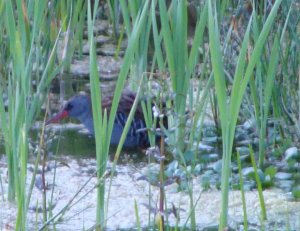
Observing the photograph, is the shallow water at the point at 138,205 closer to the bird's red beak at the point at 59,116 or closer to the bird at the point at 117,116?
the bird at the point at 117,116

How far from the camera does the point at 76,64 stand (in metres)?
5.55

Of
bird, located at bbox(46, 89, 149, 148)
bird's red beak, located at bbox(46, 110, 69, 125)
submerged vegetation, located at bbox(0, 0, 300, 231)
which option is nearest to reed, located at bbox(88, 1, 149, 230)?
submerged vegetation, located at bbox(0, 0, 300, 231)

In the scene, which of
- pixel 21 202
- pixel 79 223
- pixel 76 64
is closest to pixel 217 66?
pixel 21 202

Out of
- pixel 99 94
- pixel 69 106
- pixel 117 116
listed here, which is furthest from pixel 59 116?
pixel 99 94

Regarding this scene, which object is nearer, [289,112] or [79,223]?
[79,223]

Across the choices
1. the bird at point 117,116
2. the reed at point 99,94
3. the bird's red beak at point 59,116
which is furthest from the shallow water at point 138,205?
the bird's red beak at point 59,116

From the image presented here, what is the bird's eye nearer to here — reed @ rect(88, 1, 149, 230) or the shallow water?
the shallow water

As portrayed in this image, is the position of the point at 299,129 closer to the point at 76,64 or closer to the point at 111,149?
the point at 111,149

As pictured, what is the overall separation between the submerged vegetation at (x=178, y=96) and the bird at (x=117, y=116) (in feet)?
0.61

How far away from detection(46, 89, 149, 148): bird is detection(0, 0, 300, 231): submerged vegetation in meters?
0.18

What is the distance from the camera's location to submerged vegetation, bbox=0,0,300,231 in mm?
2555

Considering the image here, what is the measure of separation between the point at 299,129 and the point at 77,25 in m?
1.53

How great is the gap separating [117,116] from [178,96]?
1.04 metres

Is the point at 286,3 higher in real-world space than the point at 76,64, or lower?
higher
